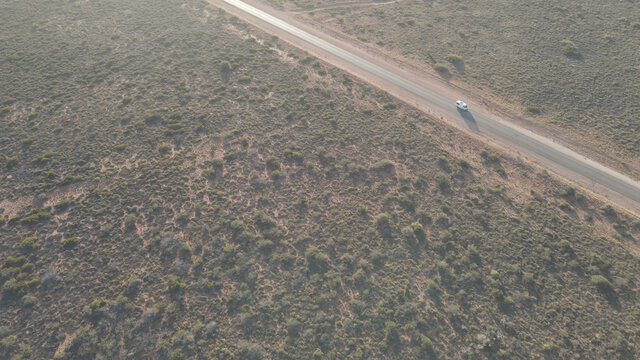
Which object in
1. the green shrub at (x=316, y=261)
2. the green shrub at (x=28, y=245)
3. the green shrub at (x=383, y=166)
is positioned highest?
the green shrub at (x=383, y=166)

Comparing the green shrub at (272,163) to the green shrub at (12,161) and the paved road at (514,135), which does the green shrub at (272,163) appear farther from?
the green shrub at (12,161)

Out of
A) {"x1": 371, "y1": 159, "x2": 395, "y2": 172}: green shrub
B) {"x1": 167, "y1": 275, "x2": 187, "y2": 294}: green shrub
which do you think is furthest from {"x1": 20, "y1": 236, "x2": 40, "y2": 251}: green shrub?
{"x1": 371, "y1": 159, "x2": 395, "y2": 172}: green shrub

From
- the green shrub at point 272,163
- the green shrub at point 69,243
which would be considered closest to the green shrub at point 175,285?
the green shrub at point 69,243

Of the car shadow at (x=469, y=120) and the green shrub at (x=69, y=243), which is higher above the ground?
the car shadow at (x=469, y=120)

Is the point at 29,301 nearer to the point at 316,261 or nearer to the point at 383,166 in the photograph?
the point at 316,261

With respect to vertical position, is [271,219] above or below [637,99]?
below

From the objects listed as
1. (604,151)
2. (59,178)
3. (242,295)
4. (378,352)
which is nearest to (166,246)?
(242,295)

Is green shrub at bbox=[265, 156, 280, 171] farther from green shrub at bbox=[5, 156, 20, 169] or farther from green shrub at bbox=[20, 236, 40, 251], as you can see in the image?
green shrub at bbox=[5, 156, 20, 169]

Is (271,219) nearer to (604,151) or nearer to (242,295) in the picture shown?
(242,295)
